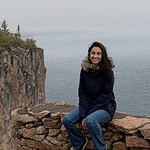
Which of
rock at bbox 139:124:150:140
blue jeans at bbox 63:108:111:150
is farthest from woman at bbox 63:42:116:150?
rock at bbox 139:124:150:140

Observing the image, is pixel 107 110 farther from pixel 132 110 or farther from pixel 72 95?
pixel 72 95

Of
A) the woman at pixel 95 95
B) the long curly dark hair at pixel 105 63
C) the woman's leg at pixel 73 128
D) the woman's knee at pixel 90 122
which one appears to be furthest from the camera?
the woman's leg at pixel 73 128

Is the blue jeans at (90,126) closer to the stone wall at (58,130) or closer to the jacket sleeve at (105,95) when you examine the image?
the jacket sleeve at (105,95)

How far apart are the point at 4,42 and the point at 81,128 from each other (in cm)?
1965

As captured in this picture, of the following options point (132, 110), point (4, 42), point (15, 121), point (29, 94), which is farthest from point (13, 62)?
point (132, 110)

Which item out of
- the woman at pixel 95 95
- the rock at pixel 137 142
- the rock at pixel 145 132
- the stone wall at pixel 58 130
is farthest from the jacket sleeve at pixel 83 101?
the rock at pixel 145 132

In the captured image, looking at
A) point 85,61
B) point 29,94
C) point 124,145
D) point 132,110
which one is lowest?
point 132,110

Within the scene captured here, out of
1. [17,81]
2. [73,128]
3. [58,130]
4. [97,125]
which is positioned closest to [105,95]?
[97,125]

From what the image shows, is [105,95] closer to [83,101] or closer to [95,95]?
[95,95]

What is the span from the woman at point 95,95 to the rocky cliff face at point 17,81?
55.9 feet

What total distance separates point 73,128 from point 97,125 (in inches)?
24.7

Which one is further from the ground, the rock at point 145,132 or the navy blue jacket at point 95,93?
the navy blue jacket at point 95,93

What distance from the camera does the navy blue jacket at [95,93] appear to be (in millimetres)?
5918

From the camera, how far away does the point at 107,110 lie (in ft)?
19.5
